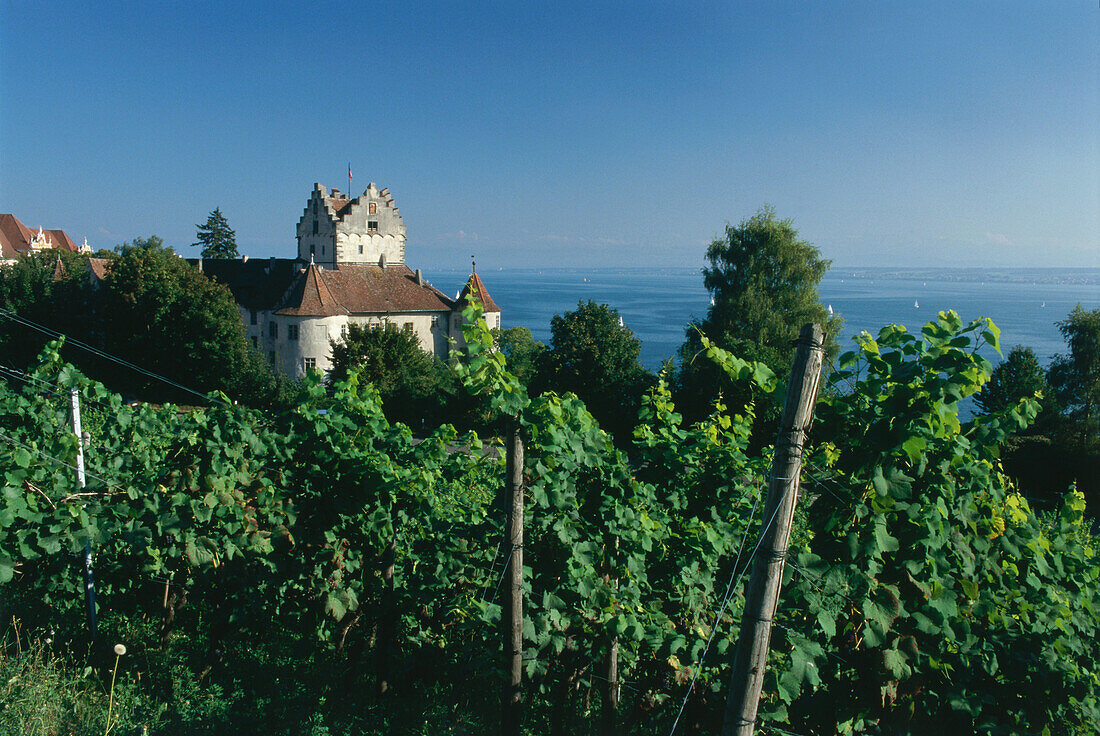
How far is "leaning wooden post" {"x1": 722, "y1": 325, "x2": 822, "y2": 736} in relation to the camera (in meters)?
3.55

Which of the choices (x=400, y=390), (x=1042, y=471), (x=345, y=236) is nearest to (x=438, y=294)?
(x=345, y=236)

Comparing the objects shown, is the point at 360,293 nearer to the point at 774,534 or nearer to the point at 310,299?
the point at 310,299

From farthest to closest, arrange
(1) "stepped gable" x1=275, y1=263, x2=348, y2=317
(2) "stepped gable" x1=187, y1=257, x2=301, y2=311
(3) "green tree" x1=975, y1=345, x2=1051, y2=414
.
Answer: (2) "stepped gable" x1=187, y1=257, x2=301, y2=311, (1) "stepped gable" x1=275, y1=263, x2=348, y2=317, (3) "green tree" x1=975, y1=345, x2=1051, y2=414

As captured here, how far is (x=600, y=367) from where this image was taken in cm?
3597

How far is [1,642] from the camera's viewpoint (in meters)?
7.11

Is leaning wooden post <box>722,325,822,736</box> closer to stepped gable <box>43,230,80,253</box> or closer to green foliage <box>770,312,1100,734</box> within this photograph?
green foliage <box>770,312,1100,734</box>

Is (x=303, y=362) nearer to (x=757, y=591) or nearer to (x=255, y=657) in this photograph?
(x=255, y=657)

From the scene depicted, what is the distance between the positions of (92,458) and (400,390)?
28298 mm

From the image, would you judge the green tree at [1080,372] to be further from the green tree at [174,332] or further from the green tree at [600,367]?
the green tree at [174,332]

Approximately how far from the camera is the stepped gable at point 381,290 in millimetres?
47625

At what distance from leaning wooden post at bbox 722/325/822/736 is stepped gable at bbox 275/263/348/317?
4458 cm

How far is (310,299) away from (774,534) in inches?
1780

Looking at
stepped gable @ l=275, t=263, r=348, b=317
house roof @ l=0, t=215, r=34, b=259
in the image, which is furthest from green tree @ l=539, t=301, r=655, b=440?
house roof @ l=0, t=215, r=34, b=259

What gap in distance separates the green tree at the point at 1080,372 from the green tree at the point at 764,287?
32.1ft
